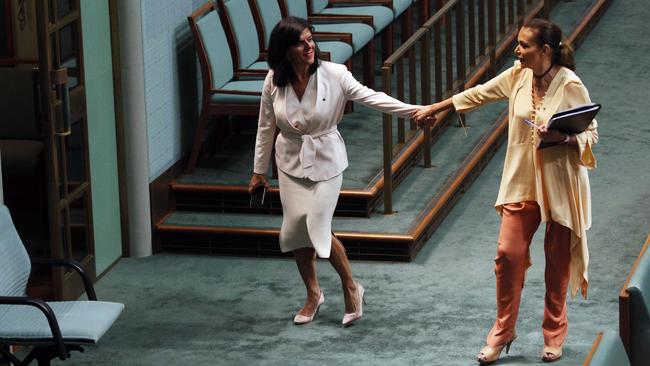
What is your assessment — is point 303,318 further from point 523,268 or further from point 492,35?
point 492,35

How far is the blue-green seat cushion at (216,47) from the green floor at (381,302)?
3.67ft

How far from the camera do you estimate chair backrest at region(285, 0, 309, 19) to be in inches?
394

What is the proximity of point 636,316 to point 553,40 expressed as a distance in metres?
1.61

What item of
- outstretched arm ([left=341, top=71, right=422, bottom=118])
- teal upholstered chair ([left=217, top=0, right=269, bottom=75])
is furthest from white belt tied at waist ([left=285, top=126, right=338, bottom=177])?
teal upholstered chair ([left=217, top=0, right=269, bottom=75])

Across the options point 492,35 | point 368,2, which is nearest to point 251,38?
point 368,2

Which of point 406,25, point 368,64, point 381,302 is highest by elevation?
point 406,25

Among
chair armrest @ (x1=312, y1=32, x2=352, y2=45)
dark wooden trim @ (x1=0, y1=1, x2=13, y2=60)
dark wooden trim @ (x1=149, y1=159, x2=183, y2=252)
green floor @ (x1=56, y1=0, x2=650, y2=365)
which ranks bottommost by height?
green floor @ (x1=56, y1=0, x2=650, y2=365)

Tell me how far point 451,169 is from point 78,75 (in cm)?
260

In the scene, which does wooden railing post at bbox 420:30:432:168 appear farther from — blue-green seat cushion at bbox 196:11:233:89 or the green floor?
blue-green seat cushion at bbox 196:11:233:89

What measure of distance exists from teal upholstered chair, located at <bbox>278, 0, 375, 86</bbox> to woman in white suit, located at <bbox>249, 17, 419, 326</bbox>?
2735 millimetres

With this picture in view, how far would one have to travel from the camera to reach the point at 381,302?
7633 millimetres

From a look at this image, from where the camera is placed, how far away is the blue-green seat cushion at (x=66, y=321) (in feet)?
19.7

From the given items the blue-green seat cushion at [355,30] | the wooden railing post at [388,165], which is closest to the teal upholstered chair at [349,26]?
the blue-green seat cushion at [355,30]

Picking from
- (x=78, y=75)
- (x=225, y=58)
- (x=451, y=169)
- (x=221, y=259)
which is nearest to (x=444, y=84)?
(x=451, y=169)
